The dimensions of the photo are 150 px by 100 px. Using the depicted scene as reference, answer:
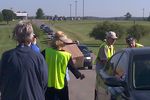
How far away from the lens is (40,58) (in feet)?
17.9

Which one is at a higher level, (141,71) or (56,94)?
(141,71)

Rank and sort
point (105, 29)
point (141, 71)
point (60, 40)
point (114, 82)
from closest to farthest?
point (114, 82) → point (141, 71) → point (60, 40) → point (105, 29)

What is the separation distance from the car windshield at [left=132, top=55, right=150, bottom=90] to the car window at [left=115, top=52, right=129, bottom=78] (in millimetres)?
137

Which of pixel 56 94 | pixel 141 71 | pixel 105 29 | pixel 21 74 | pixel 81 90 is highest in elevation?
pixel 21 74

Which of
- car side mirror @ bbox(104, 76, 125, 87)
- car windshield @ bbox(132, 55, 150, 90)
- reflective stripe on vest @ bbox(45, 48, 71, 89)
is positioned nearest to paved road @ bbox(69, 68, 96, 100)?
reflective stripe on vest @ bbox(45, 48, 71, 89)

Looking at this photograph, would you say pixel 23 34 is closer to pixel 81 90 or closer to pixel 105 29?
pixel 81 90

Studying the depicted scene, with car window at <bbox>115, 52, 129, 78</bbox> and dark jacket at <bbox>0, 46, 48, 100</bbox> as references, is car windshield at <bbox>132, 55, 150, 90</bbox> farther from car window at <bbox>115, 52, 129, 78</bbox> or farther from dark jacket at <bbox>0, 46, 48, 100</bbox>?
dark jacket at <bbox>0, 46, 48, 100</bbox>

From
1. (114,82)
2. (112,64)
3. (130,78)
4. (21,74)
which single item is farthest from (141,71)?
(21,74)

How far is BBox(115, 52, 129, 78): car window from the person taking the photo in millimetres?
6980

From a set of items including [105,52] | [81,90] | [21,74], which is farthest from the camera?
[81,90]

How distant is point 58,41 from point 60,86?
2.37ft

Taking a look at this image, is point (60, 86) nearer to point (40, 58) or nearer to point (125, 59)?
point (125, 59)

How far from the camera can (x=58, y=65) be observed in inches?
321

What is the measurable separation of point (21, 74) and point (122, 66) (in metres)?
2.25
